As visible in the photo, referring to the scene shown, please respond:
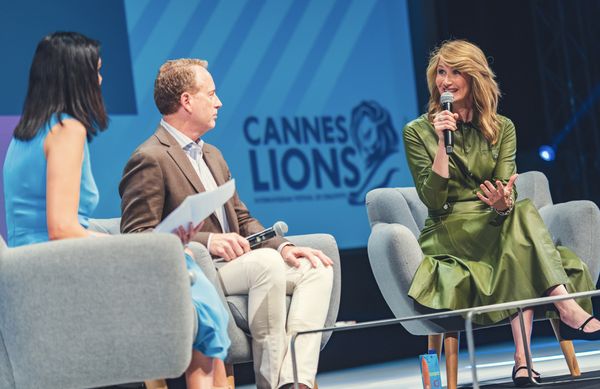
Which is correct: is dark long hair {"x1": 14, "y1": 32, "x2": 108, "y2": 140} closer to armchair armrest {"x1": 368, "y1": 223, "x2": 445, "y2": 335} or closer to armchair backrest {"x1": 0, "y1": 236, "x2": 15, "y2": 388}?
armchair backrest {"x1": 0, "y1": 236, "x2": 15, "y2": 388}

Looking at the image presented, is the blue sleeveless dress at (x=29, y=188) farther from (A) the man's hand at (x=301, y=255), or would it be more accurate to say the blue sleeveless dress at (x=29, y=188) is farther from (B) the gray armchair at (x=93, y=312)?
(A) the man's hand at (x=301, y=255)

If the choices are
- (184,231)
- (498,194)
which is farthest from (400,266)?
(184,231)

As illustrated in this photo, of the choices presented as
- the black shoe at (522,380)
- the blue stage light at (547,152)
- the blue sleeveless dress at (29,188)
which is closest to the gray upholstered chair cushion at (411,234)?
the black shoe at (522,380)

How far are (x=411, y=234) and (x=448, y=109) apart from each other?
20.9 inches

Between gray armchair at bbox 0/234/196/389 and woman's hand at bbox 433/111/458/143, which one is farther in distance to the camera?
woman's hand at bbox 433/111/458/143

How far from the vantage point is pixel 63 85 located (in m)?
2.50

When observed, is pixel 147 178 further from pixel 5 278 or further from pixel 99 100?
pixel 5 278

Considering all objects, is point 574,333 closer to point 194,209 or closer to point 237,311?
point 237,311

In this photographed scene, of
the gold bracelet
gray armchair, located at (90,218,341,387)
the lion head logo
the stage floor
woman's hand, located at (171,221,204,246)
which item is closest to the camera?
woman's hand, located at (171,221,204,246)

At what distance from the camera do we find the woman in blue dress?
2.39 m

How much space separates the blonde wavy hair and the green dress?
0.17 feet

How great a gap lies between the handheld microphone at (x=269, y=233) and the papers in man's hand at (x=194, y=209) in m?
0.67

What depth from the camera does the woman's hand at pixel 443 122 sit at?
3785mm

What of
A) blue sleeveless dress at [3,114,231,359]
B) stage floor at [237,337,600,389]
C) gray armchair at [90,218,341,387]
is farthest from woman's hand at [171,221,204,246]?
stage floor at [237,337,600,389]
